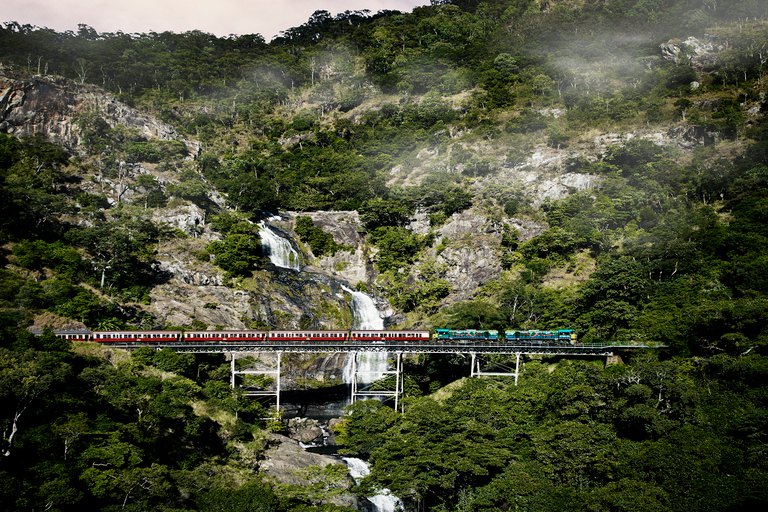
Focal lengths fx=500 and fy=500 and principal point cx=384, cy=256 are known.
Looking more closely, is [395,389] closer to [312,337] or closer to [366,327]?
[312,337]

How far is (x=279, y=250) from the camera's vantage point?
92.4 m

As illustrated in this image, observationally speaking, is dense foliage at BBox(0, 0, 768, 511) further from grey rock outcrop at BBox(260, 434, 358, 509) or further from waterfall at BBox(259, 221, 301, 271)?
waterfall at BBox(259, 221, 301, 271)

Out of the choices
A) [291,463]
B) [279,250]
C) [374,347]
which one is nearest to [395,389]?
[374,347]

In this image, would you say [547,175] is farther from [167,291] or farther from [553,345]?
[167,291]

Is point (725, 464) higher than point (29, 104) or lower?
lower

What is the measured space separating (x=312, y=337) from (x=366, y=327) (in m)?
20.1

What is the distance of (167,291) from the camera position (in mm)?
75312

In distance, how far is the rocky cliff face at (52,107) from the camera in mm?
96875

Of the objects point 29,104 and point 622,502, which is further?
point 29,104

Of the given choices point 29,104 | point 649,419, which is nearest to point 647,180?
point 649,419

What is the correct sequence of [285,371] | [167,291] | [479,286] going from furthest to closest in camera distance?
[479,286] → [167,291] → [285,371]

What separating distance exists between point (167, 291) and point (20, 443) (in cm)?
4424

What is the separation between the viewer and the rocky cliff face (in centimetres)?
9688

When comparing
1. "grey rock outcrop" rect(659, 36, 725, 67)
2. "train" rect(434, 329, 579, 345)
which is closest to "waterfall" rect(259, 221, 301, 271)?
"train" rect(434, 329, 579, 345)
